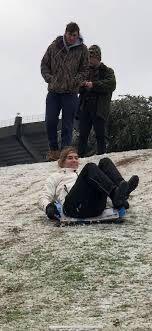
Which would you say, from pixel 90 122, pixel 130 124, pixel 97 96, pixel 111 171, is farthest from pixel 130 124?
pixel 111 171

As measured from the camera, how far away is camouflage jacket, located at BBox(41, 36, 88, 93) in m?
10.4

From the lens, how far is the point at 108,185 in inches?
290

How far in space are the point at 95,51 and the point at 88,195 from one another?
3.77 meters

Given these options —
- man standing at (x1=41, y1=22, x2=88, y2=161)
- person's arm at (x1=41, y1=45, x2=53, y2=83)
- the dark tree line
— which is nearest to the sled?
man standing at (x1=41, y1=22, x2=88, y2=161)

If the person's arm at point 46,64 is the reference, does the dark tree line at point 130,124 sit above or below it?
below

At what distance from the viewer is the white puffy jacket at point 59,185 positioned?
7863 millimetres

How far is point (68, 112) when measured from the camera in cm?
1067

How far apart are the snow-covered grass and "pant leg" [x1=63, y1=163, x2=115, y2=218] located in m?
0.19

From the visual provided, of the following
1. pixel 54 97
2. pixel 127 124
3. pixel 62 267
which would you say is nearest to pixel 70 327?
pixel 62 267

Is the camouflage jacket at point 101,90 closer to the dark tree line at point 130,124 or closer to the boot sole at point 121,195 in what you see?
the boot sole at point 121,195

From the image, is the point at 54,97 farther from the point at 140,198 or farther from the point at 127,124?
the point at 127,124

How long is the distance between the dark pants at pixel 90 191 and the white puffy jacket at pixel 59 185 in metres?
0.29

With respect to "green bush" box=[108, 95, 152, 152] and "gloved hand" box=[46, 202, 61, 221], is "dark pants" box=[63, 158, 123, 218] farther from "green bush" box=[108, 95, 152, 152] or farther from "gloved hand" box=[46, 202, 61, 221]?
"green bush" box=[108, 95, 152, 152]

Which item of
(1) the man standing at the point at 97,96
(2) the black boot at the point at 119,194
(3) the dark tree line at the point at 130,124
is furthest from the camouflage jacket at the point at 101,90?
(3) the dark tree line at the point at 130,124
